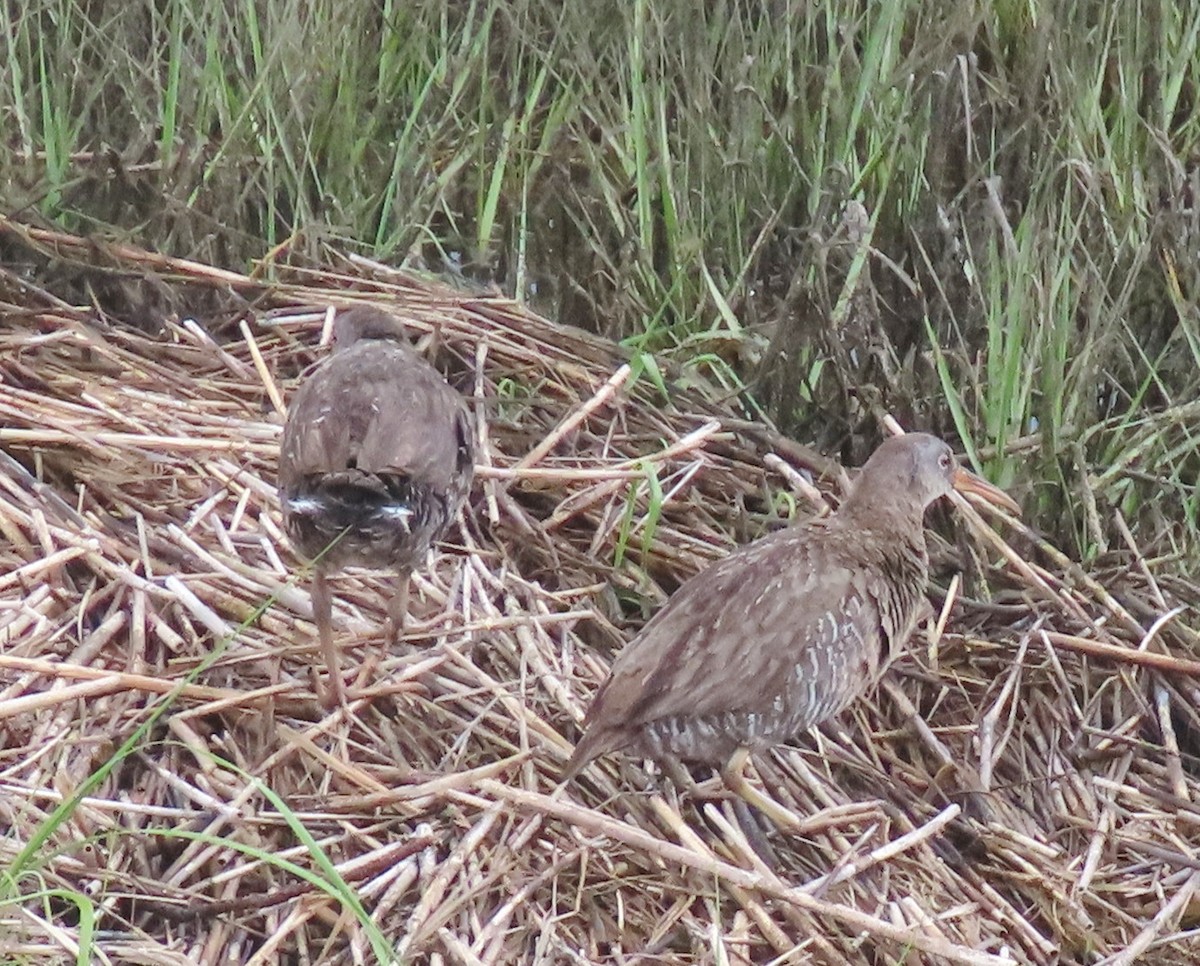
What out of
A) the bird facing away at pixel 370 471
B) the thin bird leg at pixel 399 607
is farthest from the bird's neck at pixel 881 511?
the thin bird leg at pixel 399 607

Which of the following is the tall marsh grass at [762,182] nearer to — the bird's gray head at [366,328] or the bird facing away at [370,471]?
the bird's gray head at [366,328]

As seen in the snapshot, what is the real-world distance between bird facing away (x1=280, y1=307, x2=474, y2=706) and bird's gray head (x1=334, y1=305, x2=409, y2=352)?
0.37 m

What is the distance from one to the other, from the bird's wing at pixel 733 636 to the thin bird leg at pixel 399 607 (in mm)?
507

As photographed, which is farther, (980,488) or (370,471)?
(980,488)

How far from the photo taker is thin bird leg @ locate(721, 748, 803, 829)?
395cm

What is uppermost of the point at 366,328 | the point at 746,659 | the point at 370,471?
the point at 370,471

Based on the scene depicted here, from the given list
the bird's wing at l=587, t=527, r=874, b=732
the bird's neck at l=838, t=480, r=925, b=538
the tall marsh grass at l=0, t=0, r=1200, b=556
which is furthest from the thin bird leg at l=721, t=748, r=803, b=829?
the tall marsh grass at l=0, t=0, r=1200, b=556

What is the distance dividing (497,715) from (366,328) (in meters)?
1.14

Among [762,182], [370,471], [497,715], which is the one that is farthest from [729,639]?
[762,182]

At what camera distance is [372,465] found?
3.87 metres

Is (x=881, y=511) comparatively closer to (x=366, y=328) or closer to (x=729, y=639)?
(x=729, y=639)

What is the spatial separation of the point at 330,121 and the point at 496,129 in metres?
0.50

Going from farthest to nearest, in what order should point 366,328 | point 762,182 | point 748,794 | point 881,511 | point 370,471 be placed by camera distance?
point 762,182 < point 366,328 < point 881,511 < point 748,794 < point 370,471

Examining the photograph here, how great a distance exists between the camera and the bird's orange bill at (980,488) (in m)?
4.67
